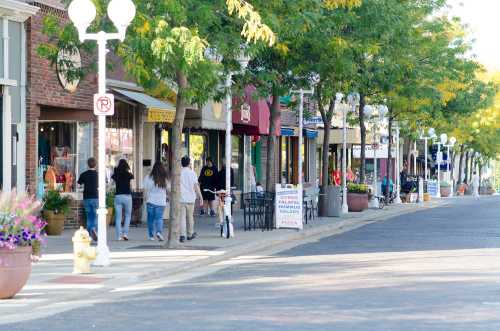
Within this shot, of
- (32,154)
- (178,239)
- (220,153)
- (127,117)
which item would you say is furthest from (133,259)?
(220,153)

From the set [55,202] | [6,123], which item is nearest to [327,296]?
[6,123]

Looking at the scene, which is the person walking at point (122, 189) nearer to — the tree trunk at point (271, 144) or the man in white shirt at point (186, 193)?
the man in white shirt at point (186, 193)

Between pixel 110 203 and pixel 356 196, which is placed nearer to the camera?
pixel 110 203

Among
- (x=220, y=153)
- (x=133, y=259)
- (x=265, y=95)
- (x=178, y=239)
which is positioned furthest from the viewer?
(x=220, y=153)

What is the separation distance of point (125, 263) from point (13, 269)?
5.29 m

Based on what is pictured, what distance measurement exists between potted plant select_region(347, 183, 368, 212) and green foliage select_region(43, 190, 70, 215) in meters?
17.1

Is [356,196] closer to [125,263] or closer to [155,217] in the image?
[155,217]

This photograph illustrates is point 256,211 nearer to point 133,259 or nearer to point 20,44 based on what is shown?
point 20,44

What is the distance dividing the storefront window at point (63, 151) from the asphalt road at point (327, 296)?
7796mm

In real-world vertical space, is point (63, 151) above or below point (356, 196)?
above

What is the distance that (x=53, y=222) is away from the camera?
26.5m

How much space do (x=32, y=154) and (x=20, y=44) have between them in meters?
2.56

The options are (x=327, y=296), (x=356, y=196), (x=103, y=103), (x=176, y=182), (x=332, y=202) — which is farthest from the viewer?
(x=356, y=196)

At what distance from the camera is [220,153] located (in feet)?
138
